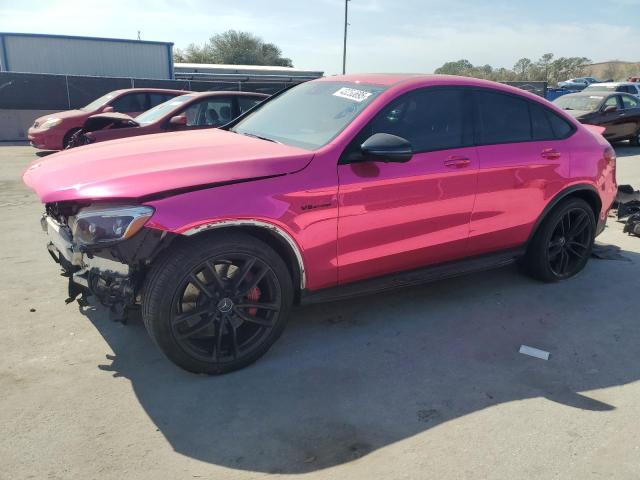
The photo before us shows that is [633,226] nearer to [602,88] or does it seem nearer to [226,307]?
[226,307]

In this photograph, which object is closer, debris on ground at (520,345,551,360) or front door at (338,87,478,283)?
front door at (338,87,478,283)

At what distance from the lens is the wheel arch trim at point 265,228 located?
279 cm

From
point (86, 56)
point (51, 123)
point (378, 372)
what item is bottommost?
point (378, 372)

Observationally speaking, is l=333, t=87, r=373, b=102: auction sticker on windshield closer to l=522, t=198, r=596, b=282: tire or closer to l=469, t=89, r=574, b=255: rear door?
l=469, t=89, r=574, b=255: rear door

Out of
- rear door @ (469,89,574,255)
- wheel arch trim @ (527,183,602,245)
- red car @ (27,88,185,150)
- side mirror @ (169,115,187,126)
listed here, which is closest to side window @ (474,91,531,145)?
rear door @ (469,89,574,255)

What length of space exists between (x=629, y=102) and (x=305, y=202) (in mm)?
14512

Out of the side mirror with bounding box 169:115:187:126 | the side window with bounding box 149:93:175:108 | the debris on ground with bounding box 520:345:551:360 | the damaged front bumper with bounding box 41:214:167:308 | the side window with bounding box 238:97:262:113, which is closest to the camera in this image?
the damaged front bumper with bounding box 41:214:167:308

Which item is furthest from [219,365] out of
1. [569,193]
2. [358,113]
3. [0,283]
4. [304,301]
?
[569,193]

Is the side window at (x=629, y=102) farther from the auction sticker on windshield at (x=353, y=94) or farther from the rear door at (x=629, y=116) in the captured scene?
the auction sticker on windshield at (x=353, y=94)

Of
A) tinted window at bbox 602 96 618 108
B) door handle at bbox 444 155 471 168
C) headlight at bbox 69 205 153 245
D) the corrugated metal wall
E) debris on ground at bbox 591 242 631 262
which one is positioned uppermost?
the corrugated metal wall

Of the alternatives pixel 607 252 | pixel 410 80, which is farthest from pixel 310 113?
pixel 607 252

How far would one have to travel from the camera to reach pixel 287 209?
3.04m

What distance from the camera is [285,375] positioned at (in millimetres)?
3137

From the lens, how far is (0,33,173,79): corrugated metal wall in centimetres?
2764
